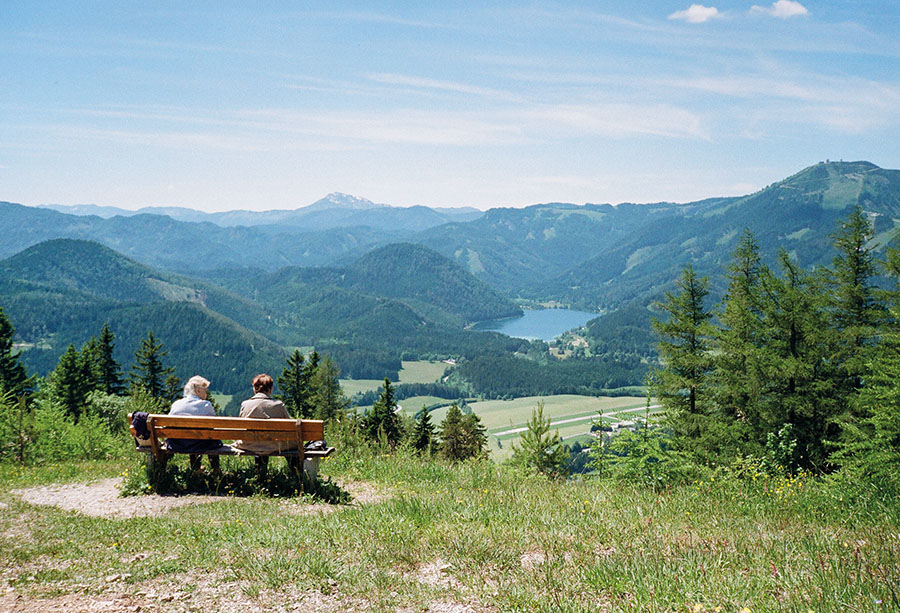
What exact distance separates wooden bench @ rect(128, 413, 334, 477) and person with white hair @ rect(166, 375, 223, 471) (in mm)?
129

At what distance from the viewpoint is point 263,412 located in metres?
9.05

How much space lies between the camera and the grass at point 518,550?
4199mm

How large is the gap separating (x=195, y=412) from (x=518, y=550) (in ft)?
21.5

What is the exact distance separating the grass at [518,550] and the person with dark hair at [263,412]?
105 centimetres

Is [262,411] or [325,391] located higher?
[262,411]

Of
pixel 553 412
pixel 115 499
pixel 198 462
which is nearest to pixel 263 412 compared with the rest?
pixel 198 462

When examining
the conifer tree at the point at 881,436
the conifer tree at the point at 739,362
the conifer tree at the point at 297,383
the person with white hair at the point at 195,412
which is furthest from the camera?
the conifer tree at the point at 297,383

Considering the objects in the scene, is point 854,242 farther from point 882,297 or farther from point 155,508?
point 155,508

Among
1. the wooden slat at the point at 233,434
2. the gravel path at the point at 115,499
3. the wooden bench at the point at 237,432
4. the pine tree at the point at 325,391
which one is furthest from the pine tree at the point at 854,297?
the pine tree at the point at 325,391

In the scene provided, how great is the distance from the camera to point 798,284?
22.8 m

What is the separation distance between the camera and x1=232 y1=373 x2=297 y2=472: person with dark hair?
870 cm

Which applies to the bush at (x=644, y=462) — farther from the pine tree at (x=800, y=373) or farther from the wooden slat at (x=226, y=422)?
the pine tree at (x=800, y=373)

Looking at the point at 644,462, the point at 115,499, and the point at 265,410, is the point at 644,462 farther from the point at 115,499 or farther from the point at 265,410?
the point at 115,499

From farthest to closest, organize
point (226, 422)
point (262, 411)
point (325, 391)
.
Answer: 1. point (325, 391)
2. point (262, 411)
3. point (226, 422)
